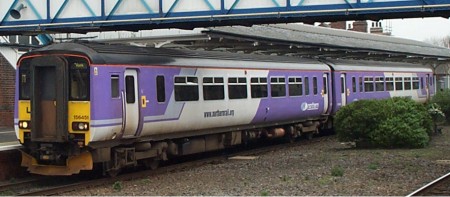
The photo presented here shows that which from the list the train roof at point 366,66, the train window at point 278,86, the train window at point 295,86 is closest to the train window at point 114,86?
the train window at point 278,86

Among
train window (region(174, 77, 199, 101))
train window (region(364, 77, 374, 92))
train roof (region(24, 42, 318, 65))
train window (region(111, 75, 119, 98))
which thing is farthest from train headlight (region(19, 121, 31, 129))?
train window (region(364, 77, 374, 92))

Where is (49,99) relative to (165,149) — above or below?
above

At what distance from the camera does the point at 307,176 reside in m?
12.5

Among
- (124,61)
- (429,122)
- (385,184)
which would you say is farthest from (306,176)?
(429,122)

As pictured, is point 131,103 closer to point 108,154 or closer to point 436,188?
point 108,154

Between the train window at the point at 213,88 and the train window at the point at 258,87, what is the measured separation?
1.59m

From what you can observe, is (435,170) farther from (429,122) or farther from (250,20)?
(429,122)

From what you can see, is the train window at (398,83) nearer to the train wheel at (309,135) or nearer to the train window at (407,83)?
the train window at (407,83)

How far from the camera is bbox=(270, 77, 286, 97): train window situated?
1839 cm

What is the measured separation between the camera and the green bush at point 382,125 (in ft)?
58.8

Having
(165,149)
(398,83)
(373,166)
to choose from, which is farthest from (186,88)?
(398,83)

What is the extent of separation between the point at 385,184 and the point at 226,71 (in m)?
5.92

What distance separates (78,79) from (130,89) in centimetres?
114

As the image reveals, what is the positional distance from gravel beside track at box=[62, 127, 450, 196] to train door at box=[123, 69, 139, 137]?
1088 mm
